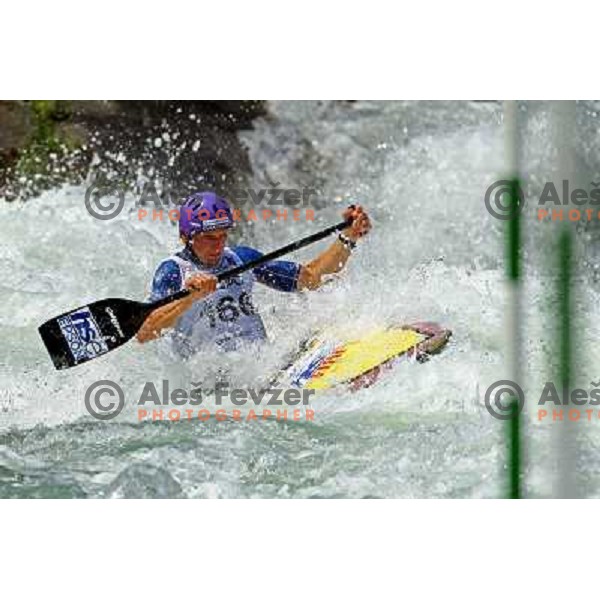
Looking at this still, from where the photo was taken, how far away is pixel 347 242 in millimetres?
2734

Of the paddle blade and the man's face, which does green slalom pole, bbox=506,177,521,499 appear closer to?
the man's face

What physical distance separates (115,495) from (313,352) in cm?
63

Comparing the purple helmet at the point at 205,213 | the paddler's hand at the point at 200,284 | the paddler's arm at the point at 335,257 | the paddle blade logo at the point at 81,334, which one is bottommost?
the paddle blade logo at the point at 81,334

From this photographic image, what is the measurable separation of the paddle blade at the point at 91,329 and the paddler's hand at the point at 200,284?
12cm

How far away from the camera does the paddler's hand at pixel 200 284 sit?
2754 millimetres

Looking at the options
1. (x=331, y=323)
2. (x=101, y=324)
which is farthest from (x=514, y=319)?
(x=101, y=324)

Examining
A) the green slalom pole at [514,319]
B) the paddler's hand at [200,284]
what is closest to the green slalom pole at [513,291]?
the green slalom pole at [514,319]

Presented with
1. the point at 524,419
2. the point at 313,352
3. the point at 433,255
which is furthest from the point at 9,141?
the point at 524,419

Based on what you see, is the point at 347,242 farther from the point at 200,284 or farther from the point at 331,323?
the point at 200,284

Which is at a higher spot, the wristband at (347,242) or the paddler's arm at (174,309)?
the wristband at (347,242)

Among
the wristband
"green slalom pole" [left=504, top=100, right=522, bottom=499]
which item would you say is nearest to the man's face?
the wristband

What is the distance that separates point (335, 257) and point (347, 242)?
0.16 ft

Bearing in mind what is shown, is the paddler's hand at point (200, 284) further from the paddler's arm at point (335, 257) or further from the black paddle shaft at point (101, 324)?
the paddler's arm at point (335, 257)

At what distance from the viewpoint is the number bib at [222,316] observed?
2.75 metres
